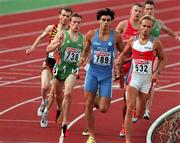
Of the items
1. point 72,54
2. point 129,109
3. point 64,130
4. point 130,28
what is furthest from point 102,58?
point 130,28

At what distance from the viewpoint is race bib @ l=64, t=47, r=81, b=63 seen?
515 inches

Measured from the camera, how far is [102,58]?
12359 mm

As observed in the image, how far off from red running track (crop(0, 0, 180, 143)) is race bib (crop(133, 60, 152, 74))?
1329 mm

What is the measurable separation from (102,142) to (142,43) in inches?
70.5

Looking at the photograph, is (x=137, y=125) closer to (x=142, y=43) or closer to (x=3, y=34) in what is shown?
(x=142, y=43)

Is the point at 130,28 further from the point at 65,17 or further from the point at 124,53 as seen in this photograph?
the point at 124,53

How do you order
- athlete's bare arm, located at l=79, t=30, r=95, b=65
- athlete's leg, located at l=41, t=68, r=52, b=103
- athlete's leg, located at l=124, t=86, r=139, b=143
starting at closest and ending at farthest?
athlete's leg, located at l=124, t=86, r=139, b=143 → athlete's bare arm, located at l=79, t=30, r=95, b=65 → athlete's leg, located at l=41, t=68, r=52, b=103

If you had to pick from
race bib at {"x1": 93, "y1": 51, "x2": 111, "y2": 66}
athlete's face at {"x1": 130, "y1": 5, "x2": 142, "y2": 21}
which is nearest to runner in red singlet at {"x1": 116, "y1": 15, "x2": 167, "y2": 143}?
race bib at {"x1": 93, "y1": 51, "x2": 111, "y2": 66}

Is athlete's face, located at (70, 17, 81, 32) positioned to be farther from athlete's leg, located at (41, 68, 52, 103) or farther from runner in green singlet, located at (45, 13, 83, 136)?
athlete's leg, located at (41, 68, 52, 103)

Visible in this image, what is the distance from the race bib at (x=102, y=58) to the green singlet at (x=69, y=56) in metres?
0.71

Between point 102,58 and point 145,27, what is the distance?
0.89 metres

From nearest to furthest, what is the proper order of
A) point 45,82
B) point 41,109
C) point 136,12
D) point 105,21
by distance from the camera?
point 105,21
point 136,12
point 45,82
point 41,109

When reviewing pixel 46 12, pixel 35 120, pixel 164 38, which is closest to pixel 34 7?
pixel 46 12

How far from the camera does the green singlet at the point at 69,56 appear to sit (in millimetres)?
13094
